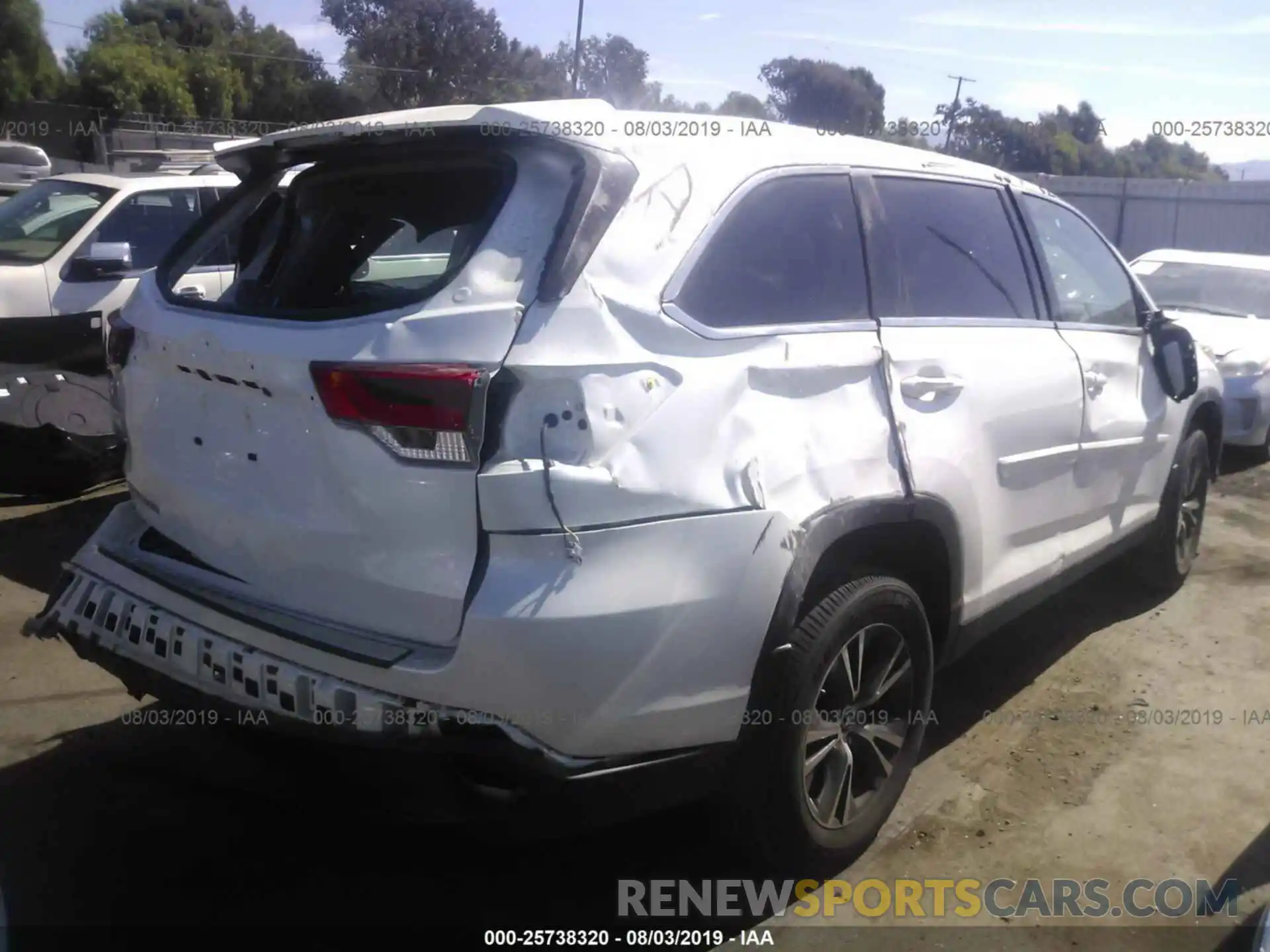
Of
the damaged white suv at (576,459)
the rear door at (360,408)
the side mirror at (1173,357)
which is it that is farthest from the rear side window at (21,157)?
the side mirror at (1173,357)

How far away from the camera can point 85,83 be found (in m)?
37.8

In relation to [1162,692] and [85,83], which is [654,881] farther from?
[85,83]

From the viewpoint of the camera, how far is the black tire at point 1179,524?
5129 mm

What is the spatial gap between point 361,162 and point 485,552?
1.31m

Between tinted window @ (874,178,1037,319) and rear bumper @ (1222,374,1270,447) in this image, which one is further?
rear bumper @ (1222,374,1270,447)

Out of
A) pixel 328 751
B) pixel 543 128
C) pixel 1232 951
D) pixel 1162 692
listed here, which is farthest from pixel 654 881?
pixel 1162 692

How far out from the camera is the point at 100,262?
21.4 feet

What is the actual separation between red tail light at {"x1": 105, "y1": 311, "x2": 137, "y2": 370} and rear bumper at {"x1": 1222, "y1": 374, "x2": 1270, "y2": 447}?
7.53m

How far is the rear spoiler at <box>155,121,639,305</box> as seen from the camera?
248cm

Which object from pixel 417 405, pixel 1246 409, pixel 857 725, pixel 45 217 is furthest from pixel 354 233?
pixel 1246 409

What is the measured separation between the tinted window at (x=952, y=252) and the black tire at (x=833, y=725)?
0.87 m

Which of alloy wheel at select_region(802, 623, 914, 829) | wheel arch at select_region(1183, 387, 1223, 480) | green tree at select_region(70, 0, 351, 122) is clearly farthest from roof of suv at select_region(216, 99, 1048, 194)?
green tree at select_region(70, 0, 351, 122)

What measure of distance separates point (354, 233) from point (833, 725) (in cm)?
189

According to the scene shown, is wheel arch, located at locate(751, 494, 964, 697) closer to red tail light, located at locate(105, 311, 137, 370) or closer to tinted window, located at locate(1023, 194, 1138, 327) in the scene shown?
tinted window, located at locate(1023, 194, 1138, 327)
